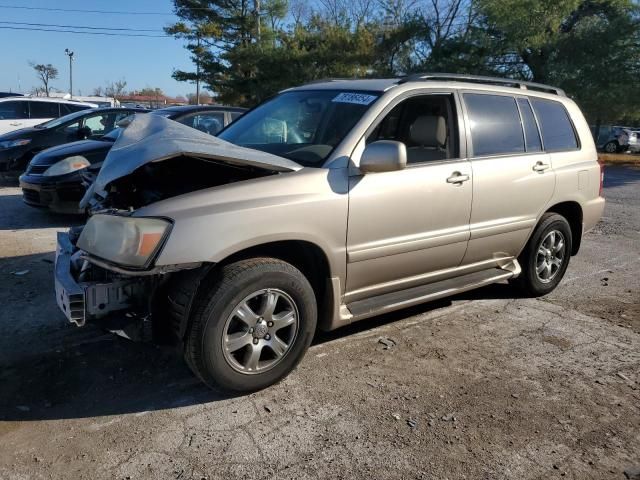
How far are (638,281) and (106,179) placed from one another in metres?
5.49

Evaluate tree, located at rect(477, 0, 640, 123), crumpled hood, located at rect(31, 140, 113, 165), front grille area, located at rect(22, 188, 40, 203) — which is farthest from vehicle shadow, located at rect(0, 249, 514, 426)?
tree, located at rect(477, 0, 640, 123)

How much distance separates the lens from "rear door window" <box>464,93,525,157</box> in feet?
14.4

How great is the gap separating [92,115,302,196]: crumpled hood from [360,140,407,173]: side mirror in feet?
1.43

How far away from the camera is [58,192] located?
7008 millimetres

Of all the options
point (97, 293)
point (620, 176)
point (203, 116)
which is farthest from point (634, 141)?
point (97, 293)

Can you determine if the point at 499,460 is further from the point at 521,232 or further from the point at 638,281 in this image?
Result: the point at 638,281

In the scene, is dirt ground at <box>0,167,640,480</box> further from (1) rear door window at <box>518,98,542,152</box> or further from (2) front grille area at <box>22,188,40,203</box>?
(2) front grille area at <box>22,188,40,203</box>

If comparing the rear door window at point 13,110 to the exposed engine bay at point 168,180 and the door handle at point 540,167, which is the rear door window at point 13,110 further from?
the door handle at point 540,167

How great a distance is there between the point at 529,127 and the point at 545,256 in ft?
4.04

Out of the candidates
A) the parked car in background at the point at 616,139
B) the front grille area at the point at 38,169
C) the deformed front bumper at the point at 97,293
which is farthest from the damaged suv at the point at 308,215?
the parked car in background at the point at 616,139

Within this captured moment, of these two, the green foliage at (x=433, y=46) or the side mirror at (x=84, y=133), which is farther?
the green foliage at (x=433, y=46)

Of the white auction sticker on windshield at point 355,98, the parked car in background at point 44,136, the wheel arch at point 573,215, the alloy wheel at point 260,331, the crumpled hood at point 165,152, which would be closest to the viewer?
the crumpled hood at point 165,152

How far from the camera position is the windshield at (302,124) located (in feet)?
12.3

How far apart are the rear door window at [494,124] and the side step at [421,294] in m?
1.01
